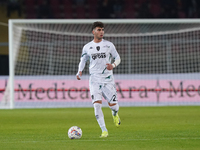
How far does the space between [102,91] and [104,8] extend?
53.0 feet

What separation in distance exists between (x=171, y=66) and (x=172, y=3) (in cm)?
704

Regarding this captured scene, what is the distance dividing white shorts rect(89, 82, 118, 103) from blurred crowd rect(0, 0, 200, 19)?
1540cm

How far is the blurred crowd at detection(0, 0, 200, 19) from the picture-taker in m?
22.9

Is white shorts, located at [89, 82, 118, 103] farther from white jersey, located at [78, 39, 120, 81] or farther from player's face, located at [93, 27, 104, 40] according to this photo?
player's face, located at [93, 27, 104, 40]

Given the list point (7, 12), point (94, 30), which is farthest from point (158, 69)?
point (94, 30)

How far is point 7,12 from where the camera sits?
23.5m

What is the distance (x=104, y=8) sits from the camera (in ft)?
75.7

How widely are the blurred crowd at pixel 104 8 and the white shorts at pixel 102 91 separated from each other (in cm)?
1540

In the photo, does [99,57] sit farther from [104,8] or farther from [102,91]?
[104,8]

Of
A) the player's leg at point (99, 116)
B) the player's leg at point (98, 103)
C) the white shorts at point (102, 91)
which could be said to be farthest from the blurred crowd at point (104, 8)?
the player's leg at point (99, 116)

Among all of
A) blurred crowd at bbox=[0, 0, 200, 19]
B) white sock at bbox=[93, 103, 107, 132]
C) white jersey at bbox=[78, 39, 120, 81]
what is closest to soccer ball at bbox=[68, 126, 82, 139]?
white sock at bbox=[93, 103, 107, 132]

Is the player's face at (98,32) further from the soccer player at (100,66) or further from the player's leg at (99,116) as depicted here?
the player's leg at (99,116)

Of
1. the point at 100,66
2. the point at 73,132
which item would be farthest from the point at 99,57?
the point at 73,132

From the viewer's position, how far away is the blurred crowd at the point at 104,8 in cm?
2289
